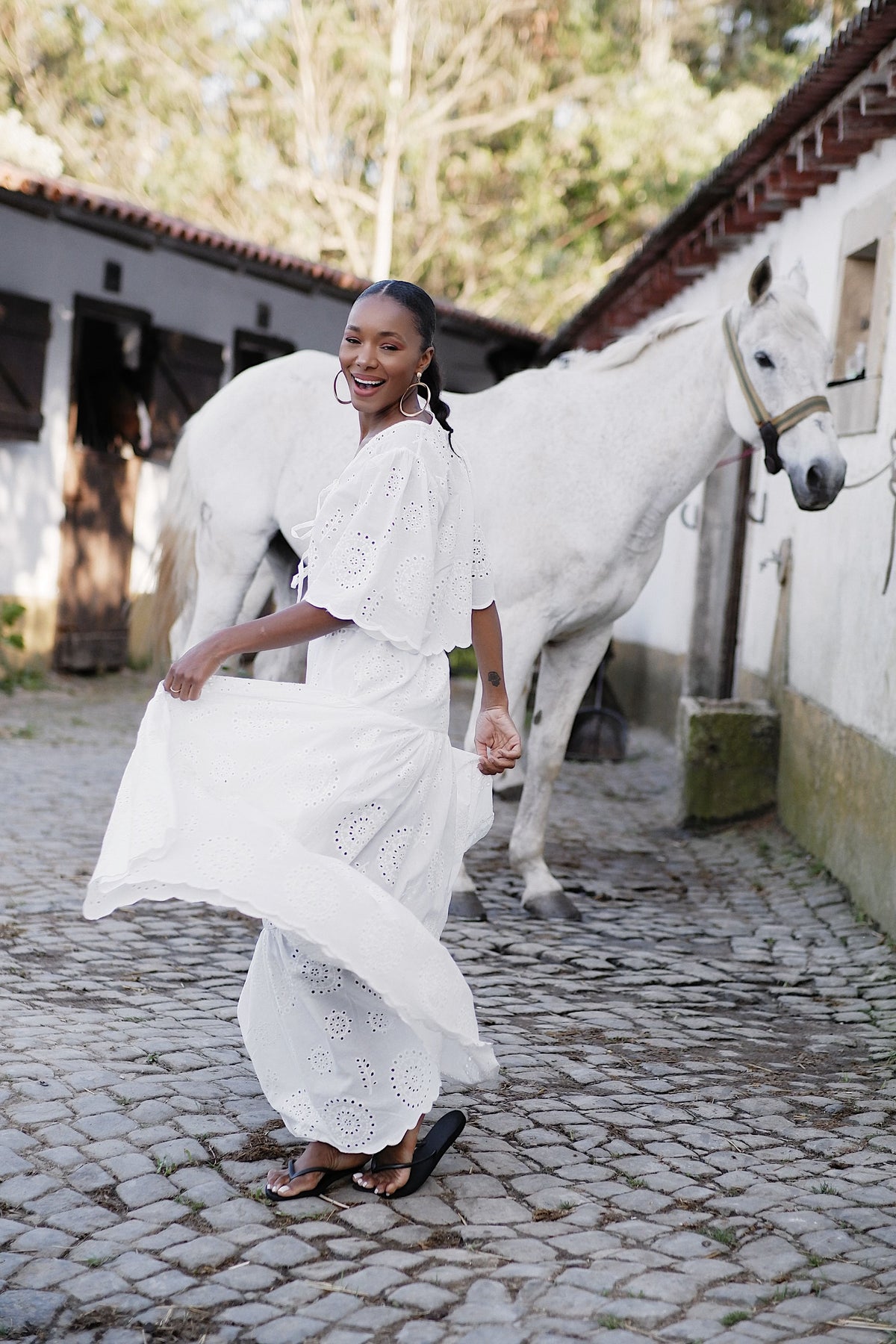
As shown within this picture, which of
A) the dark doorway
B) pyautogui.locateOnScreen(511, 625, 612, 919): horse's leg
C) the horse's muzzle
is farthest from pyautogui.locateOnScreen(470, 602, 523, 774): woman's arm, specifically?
the dark doorway

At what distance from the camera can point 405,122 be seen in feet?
76.9

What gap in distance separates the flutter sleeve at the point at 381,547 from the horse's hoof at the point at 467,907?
2.65 m

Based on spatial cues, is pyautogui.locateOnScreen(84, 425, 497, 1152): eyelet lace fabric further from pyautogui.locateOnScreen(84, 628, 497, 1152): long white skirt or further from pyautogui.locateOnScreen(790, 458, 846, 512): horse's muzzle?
pyautogui.locateOnScreen(790, 458, 846, 512): horse's muzzle

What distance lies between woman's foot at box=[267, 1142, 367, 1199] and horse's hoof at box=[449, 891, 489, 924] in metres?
2.35

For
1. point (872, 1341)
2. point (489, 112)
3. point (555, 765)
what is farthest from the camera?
point (489, 112)

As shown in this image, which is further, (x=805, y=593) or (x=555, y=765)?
(x=805, y=593)

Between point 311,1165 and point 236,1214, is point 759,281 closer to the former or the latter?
point 311,1165

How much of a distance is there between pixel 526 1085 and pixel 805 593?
13.6 feet

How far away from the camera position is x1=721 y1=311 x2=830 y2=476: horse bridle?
5.03 meters

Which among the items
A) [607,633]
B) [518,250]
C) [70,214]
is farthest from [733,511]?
[518,250]

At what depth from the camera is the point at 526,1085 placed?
140 inches

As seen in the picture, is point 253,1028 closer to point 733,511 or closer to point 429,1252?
point 429,1252

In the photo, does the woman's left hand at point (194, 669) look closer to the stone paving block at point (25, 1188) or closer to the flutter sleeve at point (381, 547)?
the flutter sleeve at point (381, 547)

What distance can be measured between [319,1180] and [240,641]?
3.45 ft
